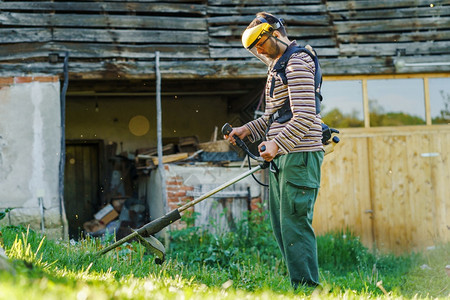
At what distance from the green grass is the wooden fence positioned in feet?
1.53

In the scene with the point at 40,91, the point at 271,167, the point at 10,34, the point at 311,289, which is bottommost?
the point at 311,289

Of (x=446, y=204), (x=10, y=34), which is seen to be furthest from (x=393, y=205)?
(x=10, y=34)

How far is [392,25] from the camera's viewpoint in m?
9.69

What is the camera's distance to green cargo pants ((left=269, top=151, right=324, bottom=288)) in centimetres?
392

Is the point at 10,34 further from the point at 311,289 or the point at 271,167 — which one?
the point at 311,289

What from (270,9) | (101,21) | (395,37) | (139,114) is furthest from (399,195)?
(139,114)

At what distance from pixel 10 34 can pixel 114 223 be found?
366cm

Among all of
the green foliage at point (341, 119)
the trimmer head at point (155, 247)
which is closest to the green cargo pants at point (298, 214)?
the trimmer head at point (155, 247)

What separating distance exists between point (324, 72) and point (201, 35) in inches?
Result: 78.0

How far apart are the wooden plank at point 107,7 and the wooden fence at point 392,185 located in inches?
123

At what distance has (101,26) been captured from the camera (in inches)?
356

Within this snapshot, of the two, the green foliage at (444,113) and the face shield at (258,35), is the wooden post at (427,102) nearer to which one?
the green foliage at (444,113)

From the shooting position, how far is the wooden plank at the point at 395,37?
9.59 m

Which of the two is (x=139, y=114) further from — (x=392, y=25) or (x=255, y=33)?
(x=255, y=33)
